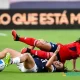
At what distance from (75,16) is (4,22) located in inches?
146

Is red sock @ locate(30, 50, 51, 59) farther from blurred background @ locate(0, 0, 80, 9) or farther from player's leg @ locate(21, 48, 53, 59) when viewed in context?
blurred background @ locate(0, 0, 80, 9)

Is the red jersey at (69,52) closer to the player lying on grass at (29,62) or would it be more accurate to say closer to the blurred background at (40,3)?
the player lying on grass at (29,62)

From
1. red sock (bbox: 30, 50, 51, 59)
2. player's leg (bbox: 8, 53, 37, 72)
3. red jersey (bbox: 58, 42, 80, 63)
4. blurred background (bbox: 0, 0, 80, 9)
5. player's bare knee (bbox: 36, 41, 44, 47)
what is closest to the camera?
player's leg (bbox: 8, 53, 37, 72)

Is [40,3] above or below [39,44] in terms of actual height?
above

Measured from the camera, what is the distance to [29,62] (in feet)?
32.2

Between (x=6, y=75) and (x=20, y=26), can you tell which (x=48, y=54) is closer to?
(x=6, y=75)

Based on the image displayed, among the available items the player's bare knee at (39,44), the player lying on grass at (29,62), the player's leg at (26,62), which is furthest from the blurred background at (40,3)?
the player's leg at (26,62)

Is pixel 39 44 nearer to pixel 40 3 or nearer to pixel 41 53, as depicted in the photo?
pixel 41 53

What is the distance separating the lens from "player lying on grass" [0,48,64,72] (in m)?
9.66

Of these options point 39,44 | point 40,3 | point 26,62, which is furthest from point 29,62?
point 40,3

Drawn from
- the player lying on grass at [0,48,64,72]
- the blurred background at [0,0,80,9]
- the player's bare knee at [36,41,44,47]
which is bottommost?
the player lying on grass at [0,48,64,72]

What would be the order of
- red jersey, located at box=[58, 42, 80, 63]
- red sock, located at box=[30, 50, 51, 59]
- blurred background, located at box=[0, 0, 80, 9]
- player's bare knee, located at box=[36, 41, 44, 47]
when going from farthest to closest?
1. blurred background, located at box=[0, 0, 80, 9]
2. player's bare knee, located at box=[36, 41, 44, 47]
3. red sock, located at box=[30, 50, 51, 59]
4. red jersey, located at box=[58, 42, 80, 63]

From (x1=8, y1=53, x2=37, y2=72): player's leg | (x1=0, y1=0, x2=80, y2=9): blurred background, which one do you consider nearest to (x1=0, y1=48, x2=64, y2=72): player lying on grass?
(x1=8, y1=53, x2=37, y2=72): player's leg

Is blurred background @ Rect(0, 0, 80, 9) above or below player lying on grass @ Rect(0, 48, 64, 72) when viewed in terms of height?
above
